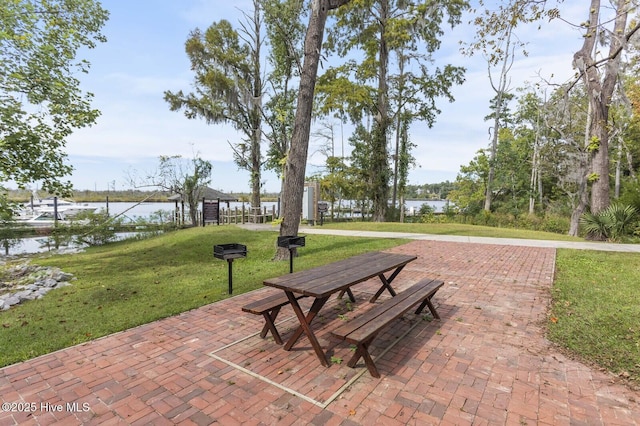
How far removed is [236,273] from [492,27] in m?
6.26

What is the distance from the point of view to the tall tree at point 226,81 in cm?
2028

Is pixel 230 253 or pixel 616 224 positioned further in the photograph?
pixel 616 224

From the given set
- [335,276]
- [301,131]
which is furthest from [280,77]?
[335,276]

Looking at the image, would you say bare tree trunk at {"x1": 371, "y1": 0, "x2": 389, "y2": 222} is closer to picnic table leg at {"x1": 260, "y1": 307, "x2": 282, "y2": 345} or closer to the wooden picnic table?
the wooden picnic table

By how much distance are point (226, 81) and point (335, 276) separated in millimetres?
19938

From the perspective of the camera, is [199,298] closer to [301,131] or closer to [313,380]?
[313,380]

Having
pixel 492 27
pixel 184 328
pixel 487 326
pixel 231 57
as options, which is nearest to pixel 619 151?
pixel 492 27

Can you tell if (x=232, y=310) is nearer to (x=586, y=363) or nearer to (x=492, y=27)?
(x=586, y=363)

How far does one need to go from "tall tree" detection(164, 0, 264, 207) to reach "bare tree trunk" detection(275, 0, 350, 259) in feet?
44.3

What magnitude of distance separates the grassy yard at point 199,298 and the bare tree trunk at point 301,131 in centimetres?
122

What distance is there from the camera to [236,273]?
21.5 ft

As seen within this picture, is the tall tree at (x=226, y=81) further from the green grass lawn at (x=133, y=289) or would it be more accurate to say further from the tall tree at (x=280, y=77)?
the green grass lawn at (x=133, y=289)

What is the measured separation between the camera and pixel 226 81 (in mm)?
20109

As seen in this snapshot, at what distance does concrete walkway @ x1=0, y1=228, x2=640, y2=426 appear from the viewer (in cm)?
A: 224
